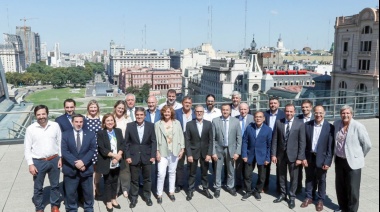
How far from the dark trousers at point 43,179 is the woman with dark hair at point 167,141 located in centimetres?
142

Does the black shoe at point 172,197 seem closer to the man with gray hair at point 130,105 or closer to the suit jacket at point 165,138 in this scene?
the suit jacket at point 165,138

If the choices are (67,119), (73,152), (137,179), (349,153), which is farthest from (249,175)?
(67,119)

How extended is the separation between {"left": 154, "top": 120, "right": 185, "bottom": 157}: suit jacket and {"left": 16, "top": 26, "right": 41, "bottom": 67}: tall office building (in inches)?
7603

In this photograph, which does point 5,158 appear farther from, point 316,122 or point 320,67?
point 320,67

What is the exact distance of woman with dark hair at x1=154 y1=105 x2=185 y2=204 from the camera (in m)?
4.78

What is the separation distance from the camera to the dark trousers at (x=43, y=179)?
14.0ft

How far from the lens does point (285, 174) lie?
489cm

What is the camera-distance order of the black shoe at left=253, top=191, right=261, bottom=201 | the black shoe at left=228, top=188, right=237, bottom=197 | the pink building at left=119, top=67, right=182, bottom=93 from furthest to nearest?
the pink building at left=119, top=67, right=182, bottom=93 → the black shoe at left=228, top=188, right=237, bottom=197 → the black shoe at left=253, top=191, right=261, bottom=201

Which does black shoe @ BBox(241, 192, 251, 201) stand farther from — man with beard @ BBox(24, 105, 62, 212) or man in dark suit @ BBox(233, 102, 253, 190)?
man with beard @ BBox(24, 105, 62, 212)

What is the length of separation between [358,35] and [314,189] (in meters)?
32.9

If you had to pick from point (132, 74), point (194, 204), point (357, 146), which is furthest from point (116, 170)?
point (132, 74)

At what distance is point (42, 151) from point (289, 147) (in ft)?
11.1

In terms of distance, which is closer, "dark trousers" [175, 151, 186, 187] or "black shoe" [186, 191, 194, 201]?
"black shoe" [186, 191, 194, 201]

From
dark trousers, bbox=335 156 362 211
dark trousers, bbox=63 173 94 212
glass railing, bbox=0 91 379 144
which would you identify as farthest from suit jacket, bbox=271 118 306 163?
glass railing, bbox=0 91 379 144
